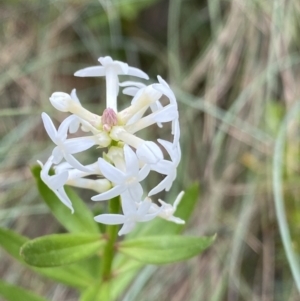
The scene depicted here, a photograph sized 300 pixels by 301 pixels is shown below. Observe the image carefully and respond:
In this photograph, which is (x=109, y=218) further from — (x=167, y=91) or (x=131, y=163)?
(x=167, y=91)

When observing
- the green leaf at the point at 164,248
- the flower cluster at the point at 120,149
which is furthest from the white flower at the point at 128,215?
the green leaf at the point at 164,248

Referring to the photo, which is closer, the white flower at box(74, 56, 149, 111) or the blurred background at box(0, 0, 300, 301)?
the white flower at box(74, 56, 149, 111)

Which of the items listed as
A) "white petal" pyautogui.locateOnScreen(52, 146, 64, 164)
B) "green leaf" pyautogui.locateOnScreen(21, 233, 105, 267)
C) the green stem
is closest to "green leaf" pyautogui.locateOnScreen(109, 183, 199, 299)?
the green stem

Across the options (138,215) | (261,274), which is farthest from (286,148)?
(138,215)

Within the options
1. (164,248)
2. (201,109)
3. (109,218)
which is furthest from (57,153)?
(201,109)

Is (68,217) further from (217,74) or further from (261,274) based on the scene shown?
(217,74)

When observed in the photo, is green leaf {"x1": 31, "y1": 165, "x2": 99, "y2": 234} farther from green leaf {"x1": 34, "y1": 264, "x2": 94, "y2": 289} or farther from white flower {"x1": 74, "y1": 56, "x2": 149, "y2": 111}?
white flower {"x1": 74, "y1": 56, "x2": 149, "y2": 111}
